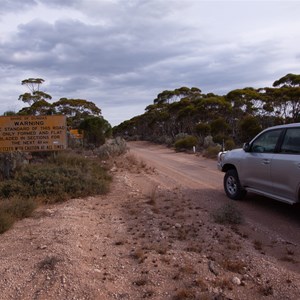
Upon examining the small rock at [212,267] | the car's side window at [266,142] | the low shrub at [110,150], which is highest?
the car's side window at [266,142]

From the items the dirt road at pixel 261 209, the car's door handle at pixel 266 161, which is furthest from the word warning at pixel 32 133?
the car's door handle at pixel 266 161

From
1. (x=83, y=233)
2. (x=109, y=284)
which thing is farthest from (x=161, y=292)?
(x=83, y=233)

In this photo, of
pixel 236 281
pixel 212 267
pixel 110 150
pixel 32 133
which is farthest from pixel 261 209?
pixel 110 150

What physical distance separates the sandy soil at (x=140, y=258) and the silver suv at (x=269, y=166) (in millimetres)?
1065

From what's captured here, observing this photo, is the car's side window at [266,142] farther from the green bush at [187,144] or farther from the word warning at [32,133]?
the green bush at [187,144]

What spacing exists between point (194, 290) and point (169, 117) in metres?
48.1

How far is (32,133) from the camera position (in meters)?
12.6

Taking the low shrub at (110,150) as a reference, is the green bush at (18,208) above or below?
below

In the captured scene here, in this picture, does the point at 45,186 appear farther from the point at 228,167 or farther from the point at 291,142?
the point at 291,142

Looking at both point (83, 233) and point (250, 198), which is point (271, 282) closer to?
point (83, 233)

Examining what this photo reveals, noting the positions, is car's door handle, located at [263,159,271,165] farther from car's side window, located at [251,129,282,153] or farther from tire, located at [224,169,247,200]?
tire, located at [224,169,247,200]

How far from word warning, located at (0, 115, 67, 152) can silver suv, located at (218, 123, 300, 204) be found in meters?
5.44

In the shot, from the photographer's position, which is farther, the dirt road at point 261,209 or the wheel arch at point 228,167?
the wheel arch at point 228,167

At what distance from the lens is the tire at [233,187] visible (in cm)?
959
